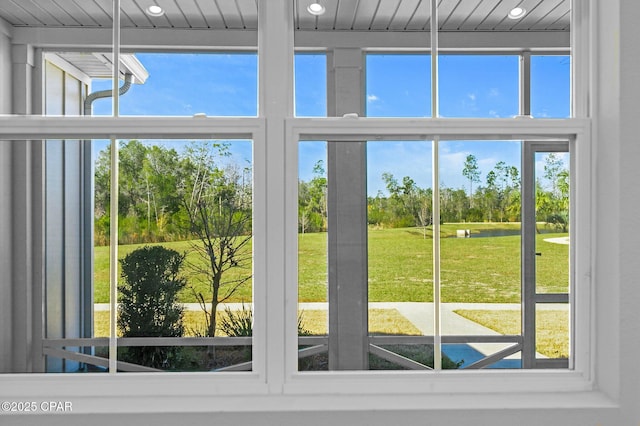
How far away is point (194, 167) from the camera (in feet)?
4.28

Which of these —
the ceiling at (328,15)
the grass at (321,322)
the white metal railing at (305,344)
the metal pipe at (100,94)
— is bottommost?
the white metal railing at (305,344)

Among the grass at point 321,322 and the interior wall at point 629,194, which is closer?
the interior wall at point 629,194

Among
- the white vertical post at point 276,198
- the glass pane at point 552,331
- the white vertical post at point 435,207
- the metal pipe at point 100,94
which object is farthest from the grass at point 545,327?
the metal pipe at point 100,94

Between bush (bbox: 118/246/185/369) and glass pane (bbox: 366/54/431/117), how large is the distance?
756 millimetres

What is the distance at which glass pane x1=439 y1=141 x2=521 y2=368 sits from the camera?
1.33 meters

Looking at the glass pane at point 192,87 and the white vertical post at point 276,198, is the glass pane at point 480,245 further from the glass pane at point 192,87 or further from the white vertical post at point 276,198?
the glass pane at point 192,87

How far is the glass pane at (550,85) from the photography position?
1.36m

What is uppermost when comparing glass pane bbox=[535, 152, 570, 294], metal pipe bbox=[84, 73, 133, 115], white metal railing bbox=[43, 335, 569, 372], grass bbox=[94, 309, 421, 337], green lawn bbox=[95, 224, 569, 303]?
metal pipe bbox=[84, 73, 133, 115]

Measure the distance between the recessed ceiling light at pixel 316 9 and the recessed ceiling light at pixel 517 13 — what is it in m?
0.58

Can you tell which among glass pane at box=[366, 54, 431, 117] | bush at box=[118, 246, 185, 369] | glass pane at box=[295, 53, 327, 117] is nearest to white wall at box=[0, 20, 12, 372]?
bush at box=[118, 246, 185, 369]

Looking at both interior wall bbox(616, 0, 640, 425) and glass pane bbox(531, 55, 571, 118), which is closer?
interior wall bbox(616, 0, 640, 425)

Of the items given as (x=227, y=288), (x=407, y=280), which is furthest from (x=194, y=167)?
(x=407, y=280)

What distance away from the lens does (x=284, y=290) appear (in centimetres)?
129

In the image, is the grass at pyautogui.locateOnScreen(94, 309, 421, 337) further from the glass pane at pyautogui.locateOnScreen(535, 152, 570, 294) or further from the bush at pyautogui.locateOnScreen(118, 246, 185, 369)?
the glass pane at pyautogui.locateOnScreen(535, 152, 570, 294)
